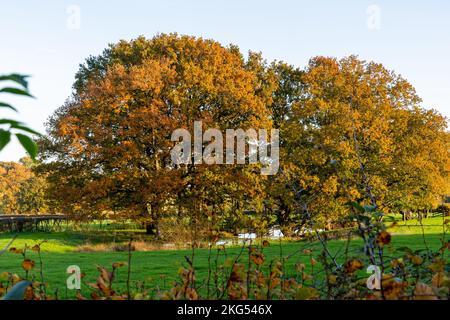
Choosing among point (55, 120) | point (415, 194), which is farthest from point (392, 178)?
point (55, 120)

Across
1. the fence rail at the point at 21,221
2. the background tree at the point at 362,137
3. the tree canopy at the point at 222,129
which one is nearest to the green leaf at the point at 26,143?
the tree canopy at the point at 222,129

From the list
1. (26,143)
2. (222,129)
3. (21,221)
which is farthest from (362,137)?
(26,143)

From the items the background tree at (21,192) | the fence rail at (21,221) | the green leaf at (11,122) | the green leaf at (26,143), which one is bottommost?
the fence rail at (21,221)

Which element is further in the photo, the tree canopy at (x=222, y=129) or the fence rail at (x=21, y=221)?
the fence rail at (x=21, y=221)

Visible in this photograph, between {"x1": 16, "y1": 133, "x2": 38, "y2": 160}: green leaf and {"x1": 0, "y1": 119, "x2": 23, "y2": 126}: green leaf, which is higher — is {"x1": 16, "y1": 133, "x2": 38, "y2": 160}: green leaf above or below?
below

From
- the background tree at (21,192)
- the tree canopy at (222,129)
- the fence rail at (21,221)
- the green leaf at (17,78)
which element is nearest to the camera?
the green leaf at (17,78)

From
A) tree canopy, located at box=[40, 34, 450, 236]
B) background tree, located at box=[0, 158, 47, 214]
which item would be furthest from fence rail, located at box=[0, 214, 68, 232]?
tree canopy, located at box=[40, 34, 450, 236]

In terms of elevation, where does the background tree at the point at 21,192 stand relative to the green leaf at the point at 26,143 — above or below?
below

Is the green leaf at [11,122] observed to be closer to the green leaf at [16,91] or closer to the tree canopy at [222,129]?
the green leaf at [16,91]

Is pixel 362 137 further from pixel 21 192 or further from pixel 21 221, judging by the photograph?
pixel 21 192

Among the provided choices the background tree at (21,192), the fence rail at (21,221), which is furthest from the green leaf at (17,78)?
the background tree at (21,192)

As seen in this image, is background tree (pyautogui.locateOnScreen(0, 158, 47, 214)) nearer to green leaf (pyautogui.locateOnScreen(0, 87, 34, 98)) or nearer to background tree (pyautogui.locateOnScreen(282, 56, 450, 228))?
background tree (pyautogui.locateOnScreen(282, 56, 450, 228))

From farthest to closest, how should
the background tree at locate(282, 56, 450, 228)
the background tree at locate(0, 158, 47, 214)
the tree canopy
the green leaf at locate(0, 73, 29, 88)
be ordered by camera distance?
the background tree at locate(0, 158, 47, 214), the background tree at locate(282, 56, 450, 228), the tree canopy, the green leaf at locate(0, 73, 29, 88)

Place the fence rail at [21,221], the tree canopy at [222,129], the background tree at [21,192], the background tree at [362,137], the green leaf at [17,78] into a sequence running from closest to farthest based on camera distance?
the green leaf at [17,78], the tree canopy at [222,129], the background tree at [362,137], the fence rail at [21,221], the background tree at [21,192]
